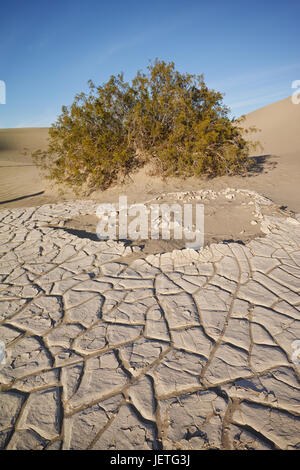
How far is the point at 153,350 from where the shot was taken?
1.80 meters

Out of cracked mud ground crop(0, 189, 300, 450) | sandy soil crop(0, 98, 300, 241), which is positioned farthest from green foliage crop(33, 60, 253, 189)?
cracked mud ground crop(0, 189, 300, 450)

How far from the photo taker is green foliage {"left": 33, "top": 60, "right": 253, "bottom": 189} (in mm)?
6102

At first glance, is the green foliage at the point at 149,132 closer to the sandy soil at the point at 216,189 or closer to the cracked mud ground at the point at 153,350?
the sandy soil at the point at 216,189

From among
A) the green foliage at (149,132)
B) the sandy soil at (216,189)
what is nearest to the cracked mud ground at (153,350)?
the sandy soil at (216,189)

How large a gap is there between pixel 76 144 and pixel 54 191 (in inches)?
67.5

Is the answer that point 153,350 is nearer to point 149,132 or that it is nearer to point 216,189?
point 216,189

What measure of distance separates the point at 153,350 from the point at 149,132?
6.01 meters

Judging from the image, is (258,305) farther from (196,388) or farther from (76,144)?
(76,144)

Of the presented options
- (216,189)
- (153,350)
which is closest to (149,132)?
(216,189)

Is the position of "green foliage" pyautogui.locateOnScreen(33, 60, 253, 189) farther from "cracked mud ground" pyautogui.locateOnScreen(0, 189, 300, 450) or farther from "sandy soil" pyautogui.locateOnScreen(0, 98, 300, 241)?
"cracked mud ground" pyautogui.locateOnScreen(0, 189, 300, 450)

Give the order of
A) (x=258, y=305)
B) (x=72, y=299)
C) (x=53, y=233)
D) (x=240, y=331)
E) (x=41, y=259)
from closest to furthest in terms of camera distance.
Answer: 1. (x=240, y=331)
2. (x=258, y=305)
3. (x=72, y=299)
4. (x=41, y=259)
5. (x=53, y=233)

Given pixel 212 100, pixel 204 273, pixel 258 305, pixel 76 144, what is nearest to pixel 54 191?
pixel 76 144

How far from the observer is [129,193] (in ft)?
20.5

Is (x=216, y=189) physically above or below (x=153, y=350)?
above
